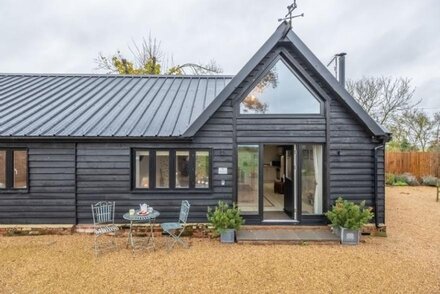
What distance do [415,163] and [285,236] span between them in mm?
14498

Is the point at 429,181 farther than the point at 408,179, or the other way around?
the point at 408,179

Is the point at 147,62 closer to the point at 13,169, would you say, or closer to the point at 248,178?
the point at 13,169

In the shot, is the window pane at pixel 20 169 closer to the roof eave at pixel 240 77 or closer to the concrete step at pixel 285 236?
the roof eave at pixel 240 77

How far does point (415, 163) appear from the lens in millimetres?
15867

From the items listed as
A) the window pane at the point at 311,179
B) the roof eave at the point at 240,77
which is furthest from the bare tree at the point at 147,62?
the window pane at the point at 311,179

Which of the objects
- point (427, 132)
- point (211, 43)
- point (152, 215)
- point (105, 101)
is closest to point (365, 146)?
point (152, 215)

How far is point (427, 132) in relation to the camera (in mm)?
21438

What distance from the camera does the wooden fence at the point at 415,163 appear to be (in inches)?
599

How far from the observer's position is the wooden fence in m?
15.2

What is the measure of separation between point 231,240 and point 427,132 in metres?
23.5

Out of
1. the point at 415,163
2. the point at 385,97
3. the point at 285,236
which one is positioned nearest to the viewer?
the point at 285,236

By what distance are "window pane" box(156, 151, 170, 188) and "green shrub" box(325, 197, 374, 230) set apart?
4272 mm

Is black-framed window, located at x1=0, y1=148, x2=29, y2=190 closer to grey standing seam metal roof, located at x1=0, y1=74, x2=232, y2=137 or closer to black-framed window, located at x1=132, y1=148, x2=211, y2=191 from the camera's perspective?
grey standing seam metal roof, located at x1=0, y1=74, x2=232, y2=137

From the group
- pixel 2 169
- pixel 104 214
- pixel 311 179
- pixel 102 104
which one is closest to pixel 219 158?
pixel 311 179
